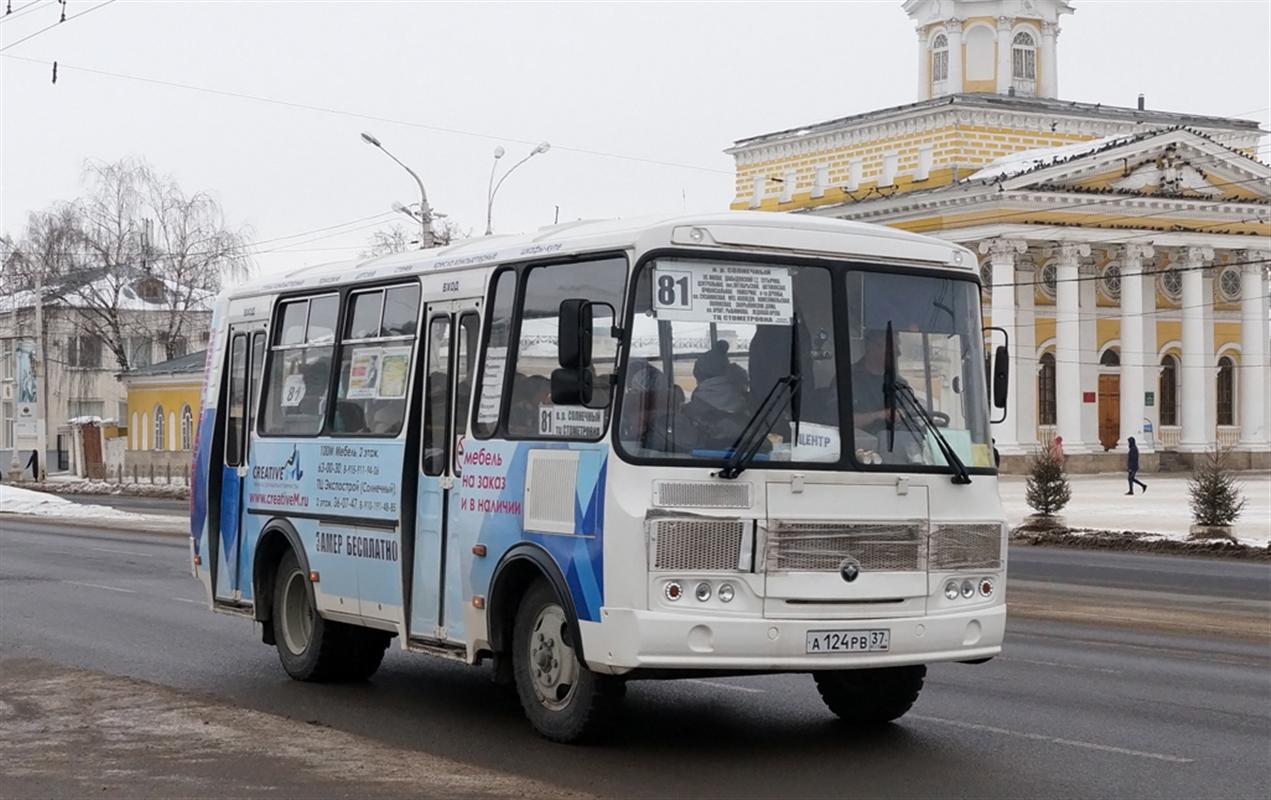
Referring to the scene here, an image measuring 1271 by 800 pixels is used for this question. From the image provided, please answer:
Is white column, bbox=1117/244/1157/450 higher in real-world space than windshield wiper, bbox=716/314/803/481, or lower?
higher

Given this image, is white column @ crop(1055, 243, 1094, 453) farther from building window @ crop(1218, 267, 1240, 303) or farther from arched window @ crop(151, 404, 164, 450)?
arched window @ crop(151, 404, 164, 450)

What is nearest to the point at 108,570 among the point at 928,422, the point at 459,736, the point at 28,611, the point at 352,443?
the point at 28,611

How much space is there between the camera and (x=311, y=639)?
13.6 meters

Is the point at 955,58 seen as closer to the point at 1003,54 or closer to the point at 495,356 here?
the point at 1003,54

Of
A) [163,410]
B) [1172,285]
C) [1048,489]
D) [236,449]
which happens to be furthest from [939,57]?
[236,449]

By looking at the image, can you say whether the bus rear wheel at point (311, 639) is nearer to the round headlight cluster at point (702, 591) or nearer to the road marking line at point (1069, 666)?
the round headlight cluster at point (702, 591)

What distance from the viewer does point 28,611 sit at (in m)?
19.4

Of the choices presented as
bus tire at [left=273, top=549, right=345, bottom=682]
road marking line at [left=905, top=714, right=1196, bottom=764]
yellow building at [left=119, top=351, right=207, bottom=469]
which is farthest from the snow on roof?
road marking line at [left=905, top=714, right=1196, bottom=764]

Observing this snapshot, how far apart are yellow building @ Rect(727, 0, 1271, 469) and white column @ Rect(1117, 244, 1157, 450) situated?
7 cm

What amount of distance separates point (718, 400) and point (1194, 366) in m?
60.5

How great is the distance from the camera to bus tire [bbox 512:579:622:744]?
10453 mm

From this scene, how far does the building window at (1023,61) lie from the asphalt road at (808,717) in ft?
190

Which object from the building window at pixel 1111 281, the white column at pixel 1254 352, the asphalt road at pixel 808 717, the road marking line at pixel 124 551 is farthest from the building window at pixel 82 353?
the asphalt road at pixel 808 717

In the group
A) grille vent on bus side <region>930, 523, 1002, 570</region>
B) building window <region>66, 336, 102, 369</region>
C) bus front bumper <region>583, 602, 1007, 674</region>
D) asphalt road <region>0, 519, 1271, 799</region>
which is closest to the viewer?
asphalt road <region>0, 519, 1271, 799</region>
